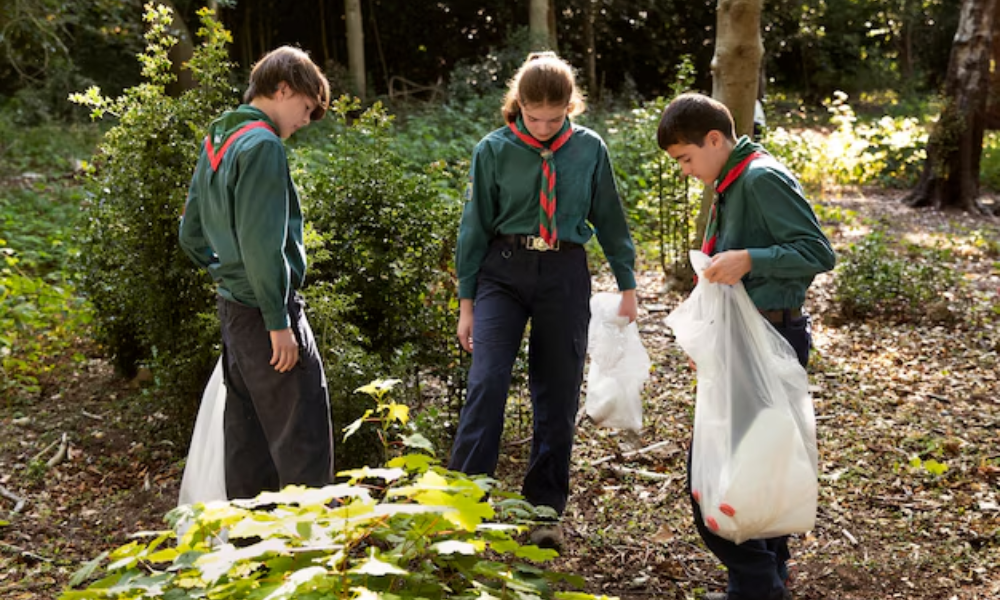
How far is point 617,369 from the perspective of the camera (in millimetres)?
4051

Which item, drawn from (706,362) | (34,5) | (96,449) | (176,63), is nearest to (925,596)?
(706,362)

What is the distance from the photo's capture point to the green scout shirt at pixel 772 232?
2.97 meters

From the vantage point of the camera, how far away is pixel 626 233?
151 inches

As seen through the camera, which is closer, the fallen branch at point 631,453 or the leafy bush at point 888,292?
the fallen branch at point 631,453

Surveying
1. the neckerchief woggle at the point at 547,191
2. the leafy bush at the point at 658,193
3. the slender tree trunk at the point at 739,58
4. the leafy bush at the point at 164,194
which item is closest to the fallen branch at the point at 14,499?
the leafy bush at the point at 164,194

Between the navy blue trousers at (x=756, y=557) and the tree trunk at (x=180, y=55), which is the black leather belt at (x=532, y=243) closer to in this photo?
the navy blue trousers at (x=756, y=557)

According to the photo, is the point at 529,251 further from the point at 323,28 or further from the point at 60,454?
the point at 323,28

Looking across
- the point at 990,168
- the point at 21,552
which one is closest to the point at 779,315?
the point at 21,552

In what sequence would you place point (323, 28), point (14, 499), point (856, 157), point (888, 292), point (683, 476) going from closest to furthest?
1. point (14, 499)
2. point (683, 476)
3. point (888, 292)
4. point (856, 157)
5. point (323, 28)

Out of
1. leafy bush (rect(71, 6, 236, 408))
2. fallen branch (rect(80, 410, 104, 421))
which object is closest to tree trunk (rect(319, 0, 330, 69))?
fallen branch (rect(80, 410, 104, 421))

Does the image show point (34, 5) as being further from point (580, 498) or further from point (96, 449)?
point (580, 498)

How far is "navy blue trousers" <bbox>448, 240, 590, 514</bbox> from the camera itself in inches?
141

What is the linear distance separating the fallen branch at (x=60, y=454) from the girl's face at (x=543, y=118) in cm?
303

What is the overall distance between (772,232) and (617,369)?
3.90ft
